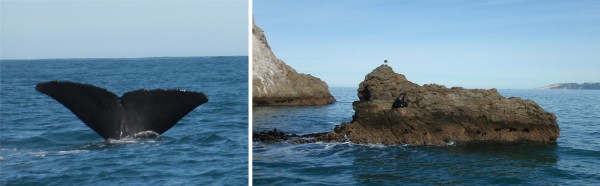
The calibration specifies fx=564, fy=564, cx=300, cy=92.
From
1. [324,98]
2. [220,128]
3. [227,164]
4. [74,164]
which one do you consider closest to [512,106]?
[220,128]

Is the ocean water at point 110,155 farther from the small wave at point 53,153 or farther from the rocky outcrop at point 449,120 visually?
the rocky outcrop at point 449,120

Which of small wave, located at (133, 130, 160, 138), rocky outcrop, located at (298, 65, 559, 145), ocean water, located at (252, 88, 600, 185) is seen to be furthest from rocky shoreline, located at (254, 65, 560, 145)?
small wave, located at (133, 130, 160, 138)

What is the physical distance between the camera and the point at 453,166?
1941 cm

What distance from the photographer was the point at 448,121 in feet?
80.4

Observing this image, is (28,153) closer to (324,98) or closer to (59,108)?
(59,108)

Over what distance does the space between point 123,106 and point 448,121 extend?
18.7m

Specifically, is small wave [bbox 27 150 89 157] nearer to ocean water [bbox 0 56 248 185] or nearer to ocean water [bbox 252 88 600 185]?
ocean water [bbox 0 56 248 185]

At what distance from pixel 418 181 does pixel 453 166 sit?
2.96 metres

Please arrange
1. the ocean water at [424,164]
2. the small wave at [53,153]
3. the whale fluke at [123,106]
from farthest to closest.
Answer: the ocean water at [424,164], the small wave at [53,153], the whale fluke at [123,106]

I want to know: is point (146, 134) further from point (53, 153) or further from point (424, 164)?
point (424, 164)

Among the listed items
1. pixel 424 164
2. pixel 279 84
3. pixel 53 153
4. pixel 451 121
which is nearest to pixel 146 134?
pixel 53 153

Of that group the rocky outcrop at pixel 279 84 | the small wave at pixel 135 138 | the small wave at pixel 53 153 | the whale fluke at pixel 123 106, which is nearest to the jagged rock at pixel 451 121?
the small wave at pixel 135 138

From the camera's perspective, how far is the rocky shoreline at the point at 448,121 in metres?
23.9

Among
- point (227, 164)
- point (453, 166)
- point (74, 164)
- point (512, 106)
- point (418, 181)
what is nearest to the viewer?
point (74, 164)
